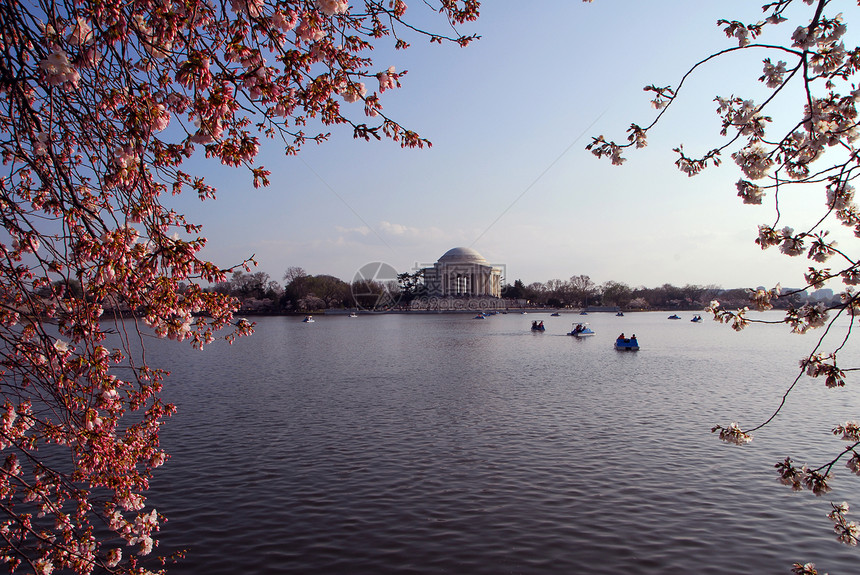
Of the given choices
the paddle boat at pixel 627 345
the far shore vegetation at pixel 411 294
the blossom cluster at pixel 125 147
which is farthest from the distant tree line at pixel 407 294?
the blossom cluster at pixel 125 147

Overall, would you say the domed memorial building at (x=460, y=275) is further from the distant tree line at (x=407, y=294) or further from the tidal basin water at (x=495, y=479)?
the tidal basin water at (x=495, y=479)

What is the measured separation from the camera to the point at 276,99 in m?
4.62

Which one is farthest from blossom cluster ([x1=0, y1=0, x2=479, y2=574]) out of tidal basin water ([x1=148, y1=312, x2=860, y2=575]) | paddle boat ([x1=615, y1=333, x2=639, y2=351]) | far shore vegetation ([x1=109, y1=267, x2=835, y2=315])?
far shore vegetation ([x1=109, y1=267, x2=835, y2=315])

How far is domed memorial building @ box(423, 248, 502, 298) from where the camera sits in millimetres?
147000

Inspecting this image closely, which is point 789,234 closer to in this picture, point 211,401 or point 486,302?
point 211,401

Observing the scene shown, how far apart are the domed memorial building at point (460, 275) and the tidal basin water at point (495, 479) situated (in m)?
123

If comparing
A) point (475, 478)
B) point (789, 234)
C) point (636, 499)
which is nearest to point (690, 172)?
point (789, 234)

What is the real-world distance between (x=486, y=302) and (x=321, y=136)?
140672mm

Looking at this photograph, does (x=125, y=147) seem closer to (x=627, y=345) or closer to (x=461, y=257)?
(x=627, y=345)

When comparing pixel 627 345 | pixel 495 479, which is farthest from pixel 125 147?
pixel 627 345

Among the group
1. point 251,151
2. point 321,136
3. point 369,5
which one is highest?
point 369,5

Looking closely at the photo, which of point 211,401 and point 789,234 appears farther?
point 211,401

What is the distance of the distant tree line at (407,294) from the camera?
136750mm

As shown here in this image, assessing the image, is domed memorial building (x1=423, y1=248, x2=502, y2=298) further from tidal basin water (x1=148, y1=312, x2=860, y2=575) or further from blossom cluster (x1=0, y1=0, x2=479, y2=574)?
blossom cluster (x1=0, y1=0, x2=479, y2=574)
